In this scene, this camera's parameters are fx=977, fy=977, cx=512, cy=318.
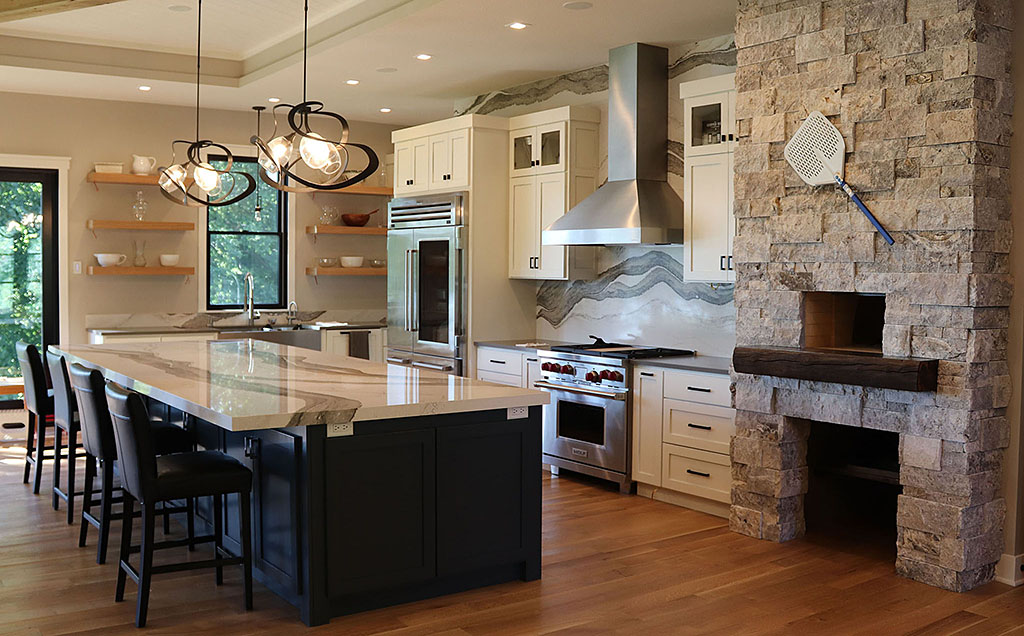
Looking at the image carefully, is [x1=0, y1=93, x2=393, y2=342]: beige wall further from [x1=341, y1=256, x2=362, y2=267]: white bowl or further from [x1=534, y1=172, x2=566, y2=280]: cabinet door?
[x1=534, y1=172, x2=566, y2=280]: cabinet door

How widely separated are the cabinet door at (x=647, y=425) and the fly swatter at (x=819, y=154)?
58.0 inches

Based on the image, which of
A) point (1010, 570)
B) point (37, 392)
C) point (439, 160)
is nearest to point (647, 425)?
point (1010, 570)

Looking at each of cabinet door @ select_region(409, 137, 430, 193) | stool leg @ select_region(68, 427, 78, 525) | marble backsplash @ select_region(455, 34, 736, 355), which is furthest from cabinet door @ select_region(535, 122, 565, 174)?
stool leg @ select_region(68, 427, 78, 525)

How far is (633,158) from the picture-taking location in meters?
5.99

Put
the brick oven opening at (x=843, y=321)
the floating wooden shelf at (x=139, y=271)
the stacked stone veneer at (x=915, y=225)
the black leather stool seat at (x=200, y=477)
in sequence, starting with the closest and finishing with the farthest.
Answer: the black leather stool seat at (x=200, y=477) < the stacked stone veneer at (x=915, y=225) < the brick oven opening at (x=843, y=321) < the floating wooden shelf at (x=139, y=271)

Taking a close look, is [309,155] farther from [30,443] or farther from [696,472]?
[30,443]

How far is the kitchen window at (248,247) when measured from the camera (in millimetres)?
8422

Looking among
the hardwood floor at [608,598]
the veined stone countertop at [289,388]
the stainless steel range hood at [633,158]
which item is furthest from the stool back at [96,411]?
the stainless steel range hood at [633,158]

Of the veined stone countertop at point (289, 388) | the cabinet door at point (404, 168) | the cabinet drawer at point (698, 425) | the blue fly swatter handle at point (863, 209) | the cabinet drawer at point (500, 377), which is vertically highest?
the cabinet door at point (404, 168)

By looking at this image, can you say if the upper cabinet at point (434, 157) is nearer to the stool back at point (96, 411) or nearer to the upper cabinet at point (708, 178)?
the upper cabinet at point (708, 178)

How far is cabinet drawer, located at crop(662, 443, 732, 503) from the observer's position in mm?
5152

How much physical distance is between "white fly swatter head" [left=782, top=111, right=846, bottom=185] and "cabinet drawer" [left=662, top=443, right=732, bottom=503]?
156 centimetres

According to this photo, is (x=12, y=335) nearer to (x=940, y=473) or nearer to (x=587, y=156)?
(x=587, y=156)

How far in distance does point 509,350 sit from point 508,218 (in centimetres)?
103
